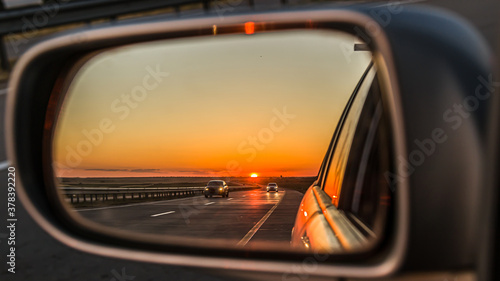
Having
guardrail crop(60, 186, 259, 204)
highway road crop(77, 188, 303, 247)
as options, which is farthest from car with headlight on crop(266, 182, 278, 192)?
guardrail crop(60, 186, 259, 204)

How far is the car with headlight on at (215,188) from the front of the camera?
6.31 ft

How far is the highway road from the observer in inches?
79.9

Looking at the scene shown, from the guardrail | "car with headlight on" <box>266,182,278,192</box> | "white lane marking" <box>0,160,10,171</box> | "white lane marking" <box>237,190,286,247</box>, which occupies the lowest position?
"white lane marking" <box>0,160,10,171</box>

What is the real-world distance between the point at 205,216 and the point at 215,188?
250 mm

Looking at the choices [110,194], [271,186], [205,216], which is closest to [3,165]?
[110,194]

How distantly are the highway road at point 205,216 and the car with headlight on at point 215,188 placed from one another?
0.02m

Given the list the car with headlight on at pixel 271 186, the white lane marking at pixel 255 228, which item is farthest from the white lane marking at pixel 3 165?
the car with headlight on at pixel 271 186

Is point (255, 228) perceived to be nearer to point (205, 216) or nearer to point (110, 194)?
point (205, 216)

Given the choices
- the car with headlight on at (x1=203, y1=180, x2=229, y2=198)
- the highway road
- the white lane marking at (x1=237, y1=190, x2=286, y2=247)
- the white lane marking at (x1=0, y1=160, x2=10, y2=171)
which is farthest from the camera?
the white lane marking at (x1=0, y1=160, x2=10, y2=171)

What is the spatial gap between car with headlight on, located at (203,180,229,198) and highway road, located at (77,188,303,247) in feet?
0.08

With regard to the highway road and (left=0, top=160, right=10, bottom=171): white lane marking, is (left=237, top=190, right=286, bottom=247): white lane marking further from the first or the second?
(left=0, top=160, right=10, bottom=171): white lane marking

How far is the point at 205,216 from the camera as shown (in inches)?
85.3

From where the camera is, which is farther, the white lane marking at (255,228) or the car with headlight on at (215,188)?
the white lane marking at (255,228)

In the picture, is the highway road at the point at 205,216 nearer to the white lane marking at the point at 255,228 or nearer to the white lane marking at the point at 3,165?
the white lane marking at the point at 255,228
